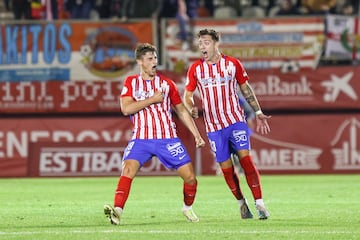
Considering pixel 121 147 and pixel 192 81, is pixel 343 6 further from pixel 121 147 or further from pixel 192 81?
pixel 192 81

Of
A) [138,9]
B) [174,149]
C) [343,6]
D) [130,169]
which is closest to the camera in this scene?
[130,169]

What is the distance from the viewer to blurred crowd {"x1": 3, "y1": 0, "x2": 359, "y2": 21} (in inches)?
1027

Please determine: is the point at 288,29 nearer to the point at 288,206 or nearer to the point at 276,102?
the point at 276,102

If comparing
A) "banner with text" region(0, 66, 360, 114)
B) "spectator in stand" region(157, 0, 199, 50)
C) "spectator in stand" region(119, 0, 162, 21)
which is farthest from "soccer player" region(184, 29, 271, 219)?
"spectator in stand" region(119, 0, 162, 21)

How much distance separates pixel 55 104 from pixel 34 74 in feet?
2.68

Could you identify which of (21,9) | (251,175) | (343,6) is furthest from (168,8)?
(251,175)

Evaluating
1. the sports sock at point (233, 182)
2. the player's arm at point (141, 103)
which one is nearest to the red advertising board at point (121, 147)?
the sports sock at point (233, 182)

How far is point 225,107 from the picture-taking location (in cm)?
1274

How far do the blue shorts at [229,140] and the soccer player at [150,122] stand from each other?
72 cm

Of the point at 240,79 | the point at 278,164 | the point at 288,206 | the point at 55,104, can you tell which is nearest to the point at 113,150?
the point at 55,104

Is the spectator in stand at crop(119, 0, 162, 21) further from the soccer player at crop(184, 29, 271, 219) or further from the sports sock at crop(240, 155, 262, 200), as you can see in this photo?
the sports sock at crop(240, 155, 262, 200)

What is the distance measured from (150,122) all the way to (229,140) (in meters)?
1.18

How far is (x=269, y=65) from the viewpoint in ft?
83.4

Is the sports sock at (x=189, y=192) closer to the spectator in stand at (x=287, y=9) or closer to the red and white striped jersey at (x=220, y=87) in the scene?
the red and white striped jersey at (x=220, y=87)
